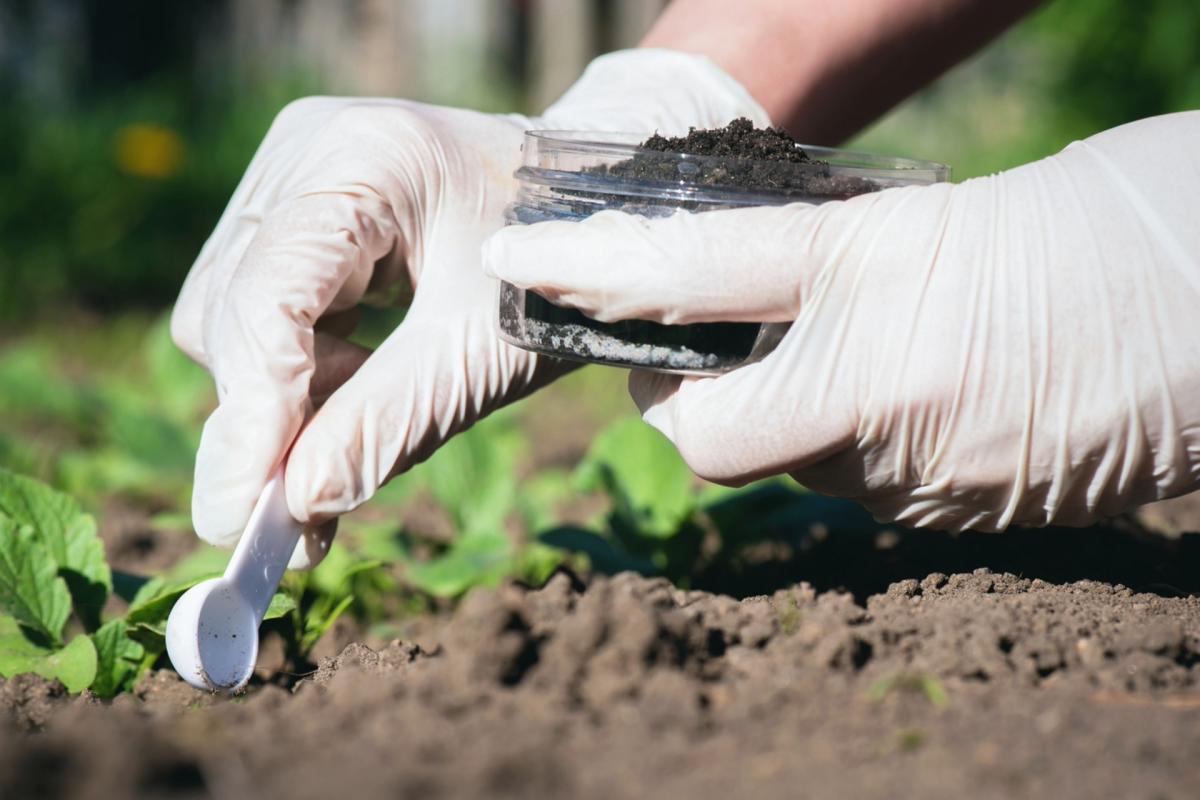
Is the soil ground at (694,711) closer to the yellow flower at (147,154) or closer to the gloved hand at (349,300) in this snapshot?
the gloved hand at (349,300)

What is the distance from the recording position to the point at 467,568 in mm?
1811

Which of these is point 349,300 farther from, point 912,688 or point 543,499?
point 912,688

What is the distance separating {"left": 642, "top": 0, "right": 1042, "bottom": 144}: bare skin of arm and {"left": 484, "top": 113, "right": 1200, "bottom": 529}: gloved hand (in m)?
0.68

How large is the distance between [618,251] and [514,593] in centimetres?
40

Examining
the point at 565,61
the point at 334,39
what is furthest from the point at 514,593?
the point at 334,39

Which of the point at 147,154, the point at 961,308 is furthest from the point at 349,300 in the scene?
the point at 147,154

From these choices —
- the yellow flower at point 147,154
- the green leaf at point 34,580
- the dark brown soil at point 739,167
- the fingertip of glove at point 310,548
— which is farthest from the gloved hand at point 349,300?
the yellow flower at point 147,154

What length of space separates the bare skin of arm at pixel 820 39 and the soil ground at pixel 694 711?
3.18 ft

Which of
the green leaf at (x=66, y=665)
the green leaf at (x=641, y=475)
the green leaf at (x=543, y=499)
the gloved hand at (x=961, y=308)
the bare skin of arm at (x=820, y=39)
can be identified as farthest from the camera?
the green leaf at (x=543, y=499)

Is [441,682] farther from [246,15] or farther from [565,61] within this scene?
[246,15]

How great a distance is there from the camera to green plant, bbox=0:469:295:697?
4.65 feet

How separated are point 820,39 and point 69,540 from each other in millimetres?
1424

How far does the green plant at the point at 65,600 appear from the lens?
1.42 metres

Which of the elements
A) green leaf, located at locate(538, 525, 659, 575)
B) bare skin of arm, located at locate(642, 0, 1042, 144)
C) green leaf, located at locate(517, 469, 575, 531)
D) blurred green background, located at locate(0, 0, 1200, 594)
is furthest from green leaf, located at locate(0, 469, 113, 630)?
bare skin of arm, located at locate(642, 0, 1042, 144)
